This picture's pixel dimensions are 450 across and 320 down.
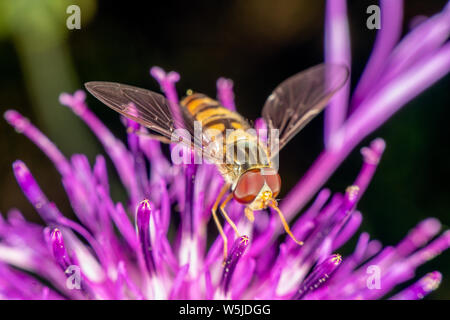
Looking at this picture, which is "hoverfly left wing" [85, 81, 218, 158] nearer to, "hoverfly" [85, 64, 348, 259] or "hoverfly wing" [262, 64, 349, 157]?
"hoverfly" [85, 64, 348, 259]

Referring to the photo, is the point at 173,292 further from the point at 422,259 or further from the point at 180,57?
the point at 180,57

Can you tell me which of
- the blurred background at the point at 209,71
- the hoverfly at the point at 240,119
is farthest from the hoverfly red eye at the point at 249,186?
the blurred background at the point at 209,71

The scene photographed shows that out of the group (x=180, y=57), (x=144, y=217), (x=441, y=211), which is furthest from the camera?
(x=180, y=57)

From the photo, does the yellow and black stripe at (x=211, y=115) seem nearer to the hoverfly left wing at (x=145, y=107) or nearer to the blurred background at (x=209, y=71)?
the hoverfly left wing at (x=145, y=107)

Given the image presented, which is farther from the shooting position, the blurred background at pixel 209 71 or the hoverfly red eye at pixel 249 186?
the blurred background at pixel 209 71

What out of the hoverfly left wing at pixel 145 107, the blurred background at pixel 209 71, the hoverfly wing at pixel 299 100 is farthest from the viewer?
the blurred background at pixel 209 71

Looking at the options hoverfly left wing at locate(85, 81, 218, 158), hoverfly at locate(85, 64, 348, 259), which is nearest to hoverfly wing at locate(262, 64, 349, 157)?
hoverfly at locate(85, 64, 348, 259)

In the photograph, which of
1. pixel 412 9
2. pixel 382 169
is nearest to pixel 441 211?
pixel 382 169

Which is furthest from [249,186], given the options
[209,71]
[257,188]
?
[209,71]
